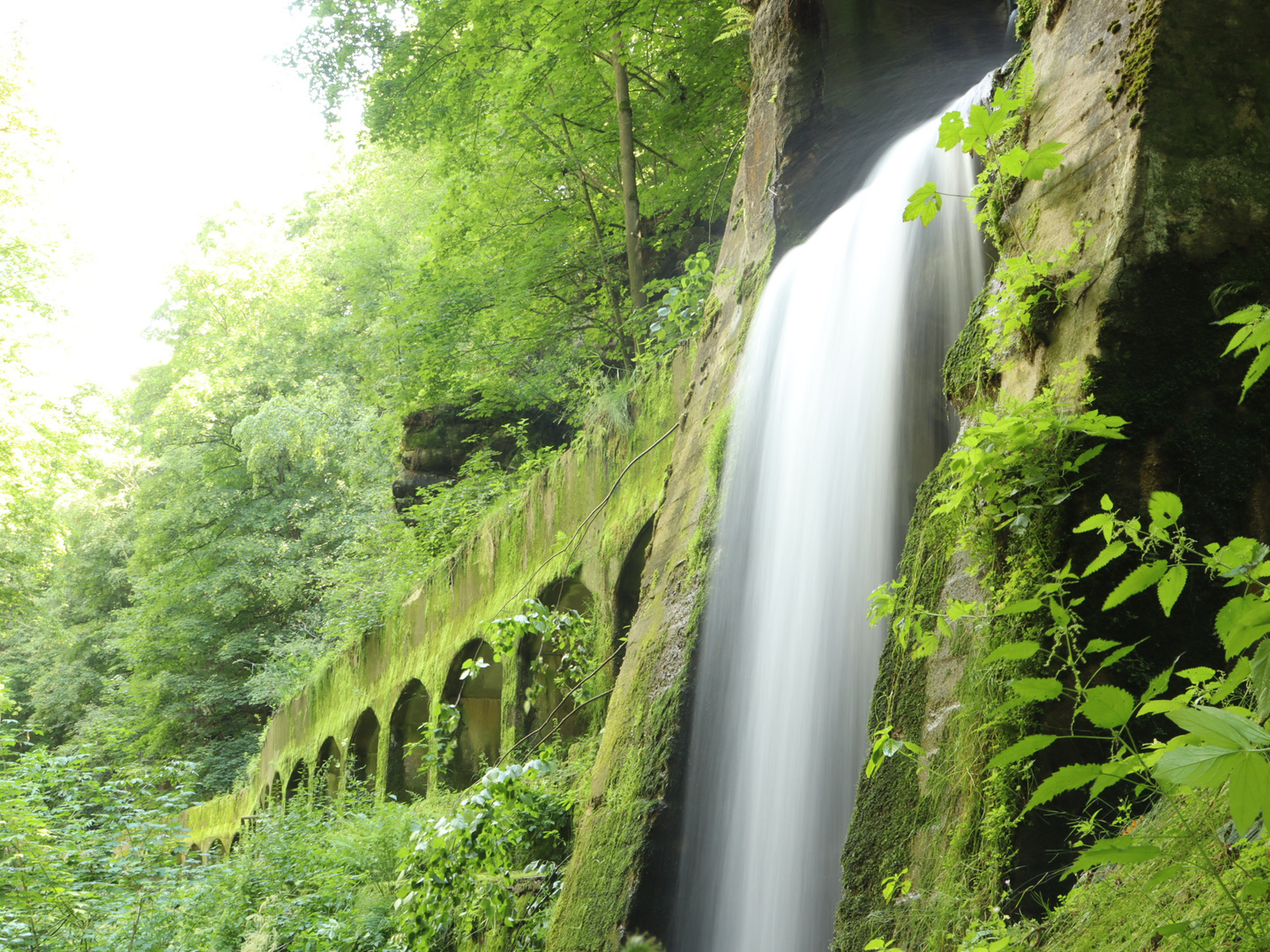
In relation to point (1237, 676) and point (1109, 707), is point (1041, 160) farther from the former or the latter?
point (1109, 707)

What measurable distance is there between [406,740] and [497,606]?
4.75m

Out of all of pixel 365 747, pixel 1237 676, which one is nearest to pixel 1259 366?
pixel 1237 676

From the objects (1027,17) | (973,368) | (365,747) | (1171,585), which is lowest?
(1171,585)

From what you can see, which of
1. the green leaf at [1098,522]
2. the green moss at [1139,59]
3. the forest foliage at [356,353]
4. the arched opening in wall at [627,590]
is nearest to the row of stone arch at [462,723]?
the arched opening in wall at [627,590]

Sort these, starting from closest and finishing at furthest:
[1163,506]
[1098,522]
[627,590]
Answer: [1163,506] → [1098,522] → [627,590]

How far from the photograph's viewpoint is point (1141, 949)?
1.74 metres

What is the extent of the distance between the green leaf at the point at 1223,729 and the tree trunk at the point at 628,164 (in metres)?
9.98

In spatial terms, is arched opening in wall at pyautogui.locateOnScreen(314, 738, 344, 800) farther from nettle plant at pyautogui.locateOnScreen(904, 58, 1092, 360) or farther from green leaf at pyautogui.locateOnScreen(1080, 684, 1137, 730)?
green leaf at pyautogui.locateOnScreen(1080, 684, 1137, 730)

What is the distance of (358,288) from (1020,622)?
67.3 ft

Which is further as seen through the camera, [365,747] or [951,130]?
[365,747]

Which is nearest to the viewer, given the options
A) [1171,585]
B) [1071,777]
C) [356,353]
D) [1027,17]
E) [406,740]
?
[1071,777]

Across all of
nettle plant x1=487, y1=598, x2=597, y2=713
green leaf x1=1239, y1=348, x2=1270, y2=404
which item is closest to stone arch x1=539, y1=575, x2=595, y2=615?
nettle plant x1=487, y1=598, x2=597, y2=713

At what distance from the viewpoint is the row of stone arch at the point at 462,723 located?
25.8 feet

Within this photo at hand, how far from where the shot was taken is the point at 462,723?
41.6 feet
